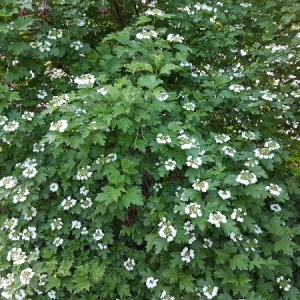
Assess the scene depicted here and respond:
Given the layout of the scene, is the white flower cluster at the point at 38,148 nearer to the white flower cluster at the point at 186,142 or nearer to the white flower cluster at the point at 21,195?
the white flower cluster at the point at 21,195

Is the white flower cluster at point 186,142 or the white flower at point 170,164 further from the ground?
the white flower cluster at point 186,142

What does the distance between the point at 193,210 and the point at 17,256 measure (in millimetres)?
1481

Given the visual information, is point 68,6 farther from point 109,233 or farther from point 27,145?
point 109,233

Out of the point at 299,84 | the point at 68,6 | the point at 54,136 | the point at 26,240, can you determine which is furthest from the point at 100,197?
the point at 299,84

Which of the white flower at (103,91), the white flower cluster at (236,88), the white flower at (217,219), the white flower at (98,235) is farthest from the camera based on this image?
the white flower cluster at (236,88)

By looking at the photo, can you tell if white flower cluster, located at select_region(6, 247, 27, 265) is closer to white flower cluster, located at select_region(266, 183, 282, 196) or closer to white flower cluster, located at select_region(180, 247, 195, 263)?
white flower cluster, located at select_region(180, 247, 195, 263)

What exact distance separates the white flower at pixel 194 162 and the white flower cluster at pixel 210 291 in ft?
2.92

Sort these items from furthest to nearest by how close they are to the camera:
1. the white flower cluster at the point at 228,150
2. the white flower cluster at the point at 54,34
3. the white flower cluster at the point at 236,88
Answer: the white flower cluster at the point at 54,34 → the white flower cluster at the point at 236,88 → the white flower cluster at the point at 228,150

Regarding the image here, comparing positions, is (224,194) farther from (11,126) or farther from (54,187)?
(11,126)

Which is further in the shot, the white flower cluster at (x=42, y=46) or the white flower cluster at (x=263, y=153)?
the white flower cluster at (x=42, y=46)

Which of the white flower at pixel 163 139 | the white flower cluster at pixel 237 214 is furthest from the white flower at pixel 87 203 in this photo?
the white flower cluster at pixel 237 214

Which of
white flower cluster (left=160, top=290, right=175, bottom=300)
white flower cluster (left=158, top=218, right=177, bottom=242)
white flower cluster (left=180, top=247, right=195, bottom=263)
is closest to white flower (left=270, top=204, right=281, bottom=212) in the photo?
white flower cluster (left=180, top=247, right=195, bottom=263)

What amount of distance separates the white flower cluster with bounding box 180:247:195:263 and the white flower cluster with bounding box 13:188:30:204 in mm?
1290

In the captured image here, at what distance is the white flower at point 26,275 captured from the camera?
2615mm
